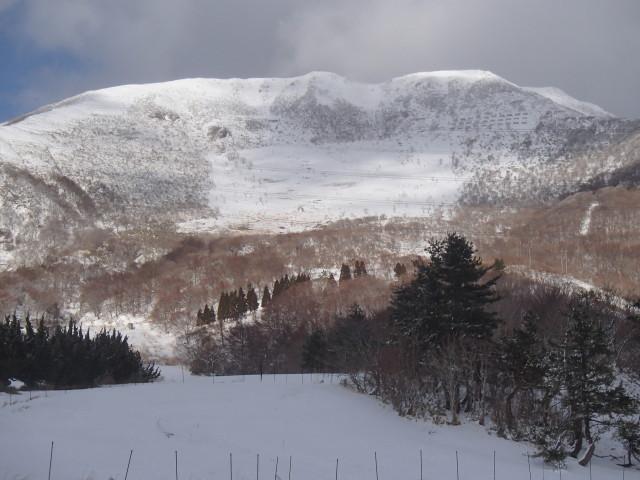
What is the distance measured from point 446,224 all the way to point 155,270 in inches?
3071

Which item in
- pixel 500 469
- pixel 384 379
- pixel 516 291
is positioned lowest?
pixel 500 469

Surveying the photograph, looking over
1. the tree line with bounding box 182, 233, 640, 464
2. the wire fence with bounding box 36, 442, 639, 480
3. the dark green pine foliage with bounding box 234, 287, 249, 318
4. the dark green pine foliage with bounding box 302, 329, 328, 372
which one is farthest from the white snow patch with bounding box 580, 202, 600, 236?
the wire fence with bounding box 36, 442, 639, 480

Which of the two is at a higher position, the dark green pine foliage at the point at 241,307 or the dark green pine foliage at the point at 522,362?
the dark green pine foliage at the point at 241,307

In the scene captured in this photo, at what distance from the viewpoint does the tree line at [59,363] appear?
3055cm

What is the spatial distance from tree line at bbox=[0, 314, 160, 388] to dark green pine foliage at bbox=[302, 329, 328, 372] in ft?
36.5

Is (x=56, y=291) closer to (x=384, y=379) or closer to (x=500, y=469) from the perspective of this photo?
(x=384, y=379)

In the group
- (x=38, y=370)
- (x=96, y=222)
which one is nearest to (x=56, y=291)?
(x=96, y=222)

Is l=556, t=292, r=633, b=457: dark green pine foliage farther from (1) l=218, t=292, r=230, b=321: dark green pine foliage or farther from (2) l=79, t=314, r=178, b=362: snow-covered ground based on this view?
(1) l=218, t=292, r=230, b=321: dark green pine foliage

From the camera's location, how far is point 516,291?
186 feet

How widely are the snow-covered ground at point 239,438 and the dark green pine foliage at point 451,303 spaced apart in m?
4.48

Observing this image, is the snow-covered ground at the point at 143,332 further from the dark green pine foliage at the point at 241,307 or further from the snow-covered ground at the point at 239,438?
the snow-covered ground at the point at 239,438

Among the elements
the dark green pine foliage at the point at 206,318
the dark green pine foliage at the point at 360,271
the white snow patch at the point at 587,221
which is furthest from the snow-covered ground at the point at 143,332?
the white snow patch at the point at 587,221

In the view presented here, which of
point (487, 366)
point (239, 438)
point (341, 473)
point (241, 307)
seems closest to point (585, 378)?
point (487, 366)

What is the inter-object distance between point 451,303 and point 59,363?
22273mm
